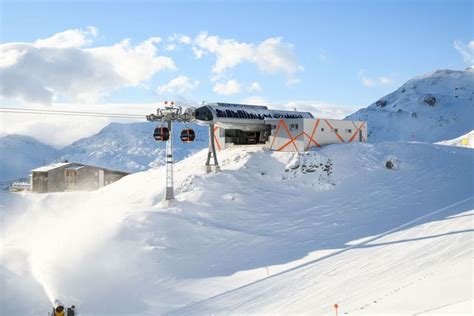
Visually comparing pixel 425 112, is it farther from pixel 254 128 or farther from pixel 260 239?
pixel 260 239

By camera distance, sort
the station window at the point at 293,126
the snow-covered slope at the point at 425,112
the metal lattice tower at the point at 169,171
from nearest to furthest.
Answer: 1. the metal lattice tower at the point at 169,171
2. the station window at the point at 293,126
3. the snow-covered slope at the point at 425,112

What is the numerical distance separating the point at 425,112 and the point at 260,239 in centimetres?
13292

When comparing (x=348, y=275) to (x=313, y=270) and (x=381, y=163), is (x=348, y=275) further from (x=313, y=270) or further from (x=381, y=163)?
(x=381, y=163)

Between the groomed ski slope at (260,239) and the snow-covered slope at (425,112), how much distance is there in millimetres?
96824

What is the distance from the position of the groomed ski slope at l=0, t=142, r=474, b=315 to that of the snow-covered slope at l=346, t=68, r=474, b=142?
96824mm

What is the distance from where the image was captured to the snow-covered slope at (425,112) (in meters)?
134

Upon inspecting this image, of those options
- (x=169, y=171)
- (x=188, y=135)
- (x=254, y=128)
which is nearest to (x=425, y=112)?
(x=254, y=128)

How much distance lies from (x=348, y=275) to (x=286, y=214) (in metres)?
10.5

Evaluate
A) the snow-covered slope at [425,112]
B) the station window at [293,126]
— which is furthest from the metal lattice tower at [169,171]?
the snow-covered slope at [425,112]

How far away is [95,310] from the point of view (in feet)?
59.9

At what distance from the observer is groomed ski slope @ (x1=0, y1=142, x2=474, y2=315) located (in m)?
18.2

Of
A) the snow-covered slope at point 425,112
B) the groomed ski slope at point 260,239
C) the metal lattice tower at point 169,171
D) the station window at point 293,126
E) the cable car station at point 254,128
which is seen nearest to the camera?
the groomed ski slope at point 260,239

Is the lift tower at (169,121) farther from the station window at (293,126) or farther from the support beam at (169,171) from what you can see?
the station window at (293,126)

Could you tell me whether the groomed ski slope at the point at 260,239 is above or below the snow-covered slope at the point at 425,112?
below
